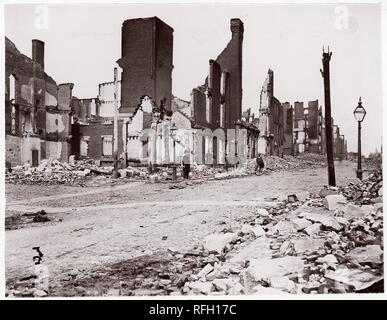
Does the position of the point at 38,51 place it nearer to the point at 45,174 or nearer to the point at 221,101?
the point at 45,174

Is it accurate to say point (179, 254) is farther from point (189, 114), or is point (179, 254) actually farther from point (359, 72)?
point (359, 72)

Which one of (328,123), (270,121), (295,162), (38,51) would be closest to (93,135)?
(38,51)

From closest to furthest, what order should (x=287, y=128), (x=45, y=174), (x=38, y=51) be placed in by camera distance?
(x=38, y=51) → (x=45, y=174) → (x=287, y=128)

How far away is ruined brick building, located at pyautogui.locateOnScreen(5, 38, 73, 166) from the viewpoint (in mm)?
5262

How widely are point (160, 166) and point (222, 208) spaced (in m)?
1.30

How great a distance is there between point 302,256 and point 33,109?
4799 mm

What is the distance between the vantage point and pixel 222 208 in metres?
5.12

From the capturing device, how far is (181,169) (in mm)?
5848

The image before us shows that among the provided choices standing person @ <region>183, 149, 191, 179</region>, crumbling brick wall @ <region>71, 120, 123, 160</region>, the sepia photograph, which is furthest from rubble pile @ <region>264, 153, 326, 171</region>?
crumbling brick wall @ <region>71, 120, 123, 160</region>

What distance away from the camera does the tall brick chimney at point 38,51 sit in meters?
5.19

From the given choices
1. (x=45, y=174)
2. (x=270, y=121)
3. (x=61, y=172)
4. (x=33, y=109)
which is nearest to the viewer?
(x=45, y=174)

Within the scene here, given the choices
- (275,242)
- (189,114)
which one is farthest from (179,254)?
(189,114)

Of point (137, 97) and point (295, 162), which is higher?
point (137, 97)

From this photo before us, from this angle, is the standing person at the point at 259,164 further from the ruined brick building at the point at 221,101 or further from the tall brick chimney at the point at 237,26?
the tall brick chimney at the point at 237,26
